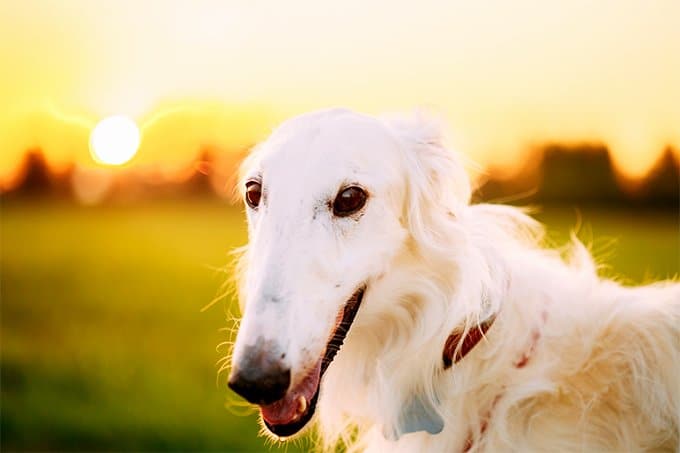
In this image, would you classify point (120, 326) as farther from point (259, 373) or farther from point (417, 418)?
point (259, 373)

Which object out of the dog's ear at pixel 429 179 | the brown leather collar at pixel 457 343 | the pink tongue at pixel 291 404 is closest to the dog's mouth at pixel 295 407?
the pink tongue at pixel 291 404

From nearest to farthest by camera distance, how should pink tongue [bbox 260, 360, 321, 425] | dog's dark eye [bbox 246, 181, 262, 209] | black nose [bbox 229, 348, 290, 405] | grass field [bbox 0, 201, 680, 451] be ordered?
black nose [bbox 229, 348, 290, 405] < pink tongue [bbox 260, 360, 321, 425] < dog's dark eye [bbox 246, 181, 262, 209] < grass field [bbox 0, 201, 680, 451]

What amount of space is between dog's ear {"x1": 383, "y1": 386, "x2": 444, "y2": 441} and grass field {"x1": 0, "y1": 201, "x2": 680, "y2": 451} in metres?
1.28

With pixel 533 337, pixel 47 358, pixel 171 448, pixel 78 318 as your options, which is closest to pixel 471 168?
pixel 533 337

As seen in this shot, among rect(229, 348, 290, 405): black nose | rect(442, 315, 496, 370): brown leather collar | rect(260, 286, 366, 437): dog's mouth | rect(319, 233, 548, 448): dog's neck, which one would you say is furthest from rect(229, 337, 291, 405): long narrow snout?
rect(442, 315, 496, 370): brown leather collar

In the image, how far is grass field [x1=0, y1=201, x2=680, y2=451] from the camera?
21.2 ft

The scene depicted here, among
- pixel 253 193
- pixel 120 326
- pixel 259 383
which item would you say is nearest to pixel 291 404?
pixel 259 383

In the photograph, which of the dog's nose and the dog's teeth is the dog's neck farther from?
the dog's nose

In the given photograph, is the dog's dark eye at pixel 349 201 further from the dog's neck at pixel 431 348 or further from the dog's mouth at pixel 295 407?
the dog's mouth at pixel 295 407

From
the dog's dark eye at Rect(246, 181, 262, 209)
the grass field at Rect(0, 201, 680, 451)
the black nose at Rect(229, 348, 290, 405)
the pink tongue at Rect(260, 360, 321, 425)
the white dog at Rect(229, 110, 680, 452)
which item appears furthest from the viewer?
the grass field at Rect(0, 201, 680, 451)

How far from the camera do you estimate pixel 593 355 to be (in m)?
3.18

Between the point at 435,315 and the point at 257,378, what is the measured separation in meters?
0.85

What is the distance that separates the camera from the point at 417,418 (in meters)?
3.10

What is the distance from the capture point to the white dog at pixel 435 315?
290 cm
